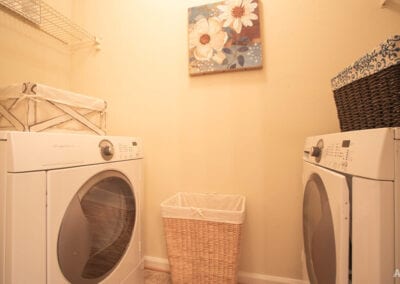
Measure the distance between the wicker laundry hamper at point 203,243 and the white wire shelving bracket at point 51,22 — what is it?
1.29 meters

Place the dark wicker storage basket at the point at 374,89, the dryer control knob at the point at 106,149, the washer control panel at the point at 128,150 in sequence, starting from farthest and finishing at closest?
the washer control panel at the point at 128,150
the dryer control knob at the point at 106,149
the dark wicker storage basket at the point at 374,89

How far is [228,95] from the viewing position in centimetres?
122

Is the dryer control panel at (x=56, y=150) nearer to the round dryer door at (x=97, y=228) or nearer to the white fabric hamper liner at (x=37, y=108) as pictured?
the round dryer door at (x=97, y=228)

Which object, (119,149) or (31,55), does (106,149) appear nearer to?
(119,149)

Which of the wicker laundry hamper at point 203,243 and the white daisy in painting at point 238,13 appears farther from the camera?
the white daisy in painting at point 238,13

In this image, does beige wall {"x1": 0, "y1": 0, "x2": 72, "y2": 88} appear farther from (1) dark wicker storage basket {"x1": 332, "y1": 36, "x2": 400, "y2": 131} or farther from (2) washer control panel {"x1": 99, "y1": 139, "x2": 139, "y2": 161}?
(1) dark wicker storage basket {"x1": 332, "y1": 36, "x2": 400, "y2": 131}

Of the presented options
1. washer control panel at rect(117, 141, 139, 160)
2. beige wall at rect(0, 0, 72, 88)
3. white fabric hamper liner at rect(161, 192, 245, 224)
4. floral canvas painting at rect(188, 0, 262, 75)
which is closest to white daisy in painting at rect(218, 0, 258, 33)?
floral canvas painting at rect(188, 0, 262, 75)

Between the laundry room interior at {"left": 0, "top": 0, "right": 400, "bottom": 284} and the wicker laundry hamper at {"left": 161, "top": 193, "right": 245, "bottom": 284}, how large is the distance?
0.21 metres

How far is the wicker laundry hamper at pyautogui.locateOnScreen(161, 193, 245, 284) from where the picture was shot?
3.21ft

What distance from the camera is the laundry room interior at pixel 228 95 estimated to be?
108 cm

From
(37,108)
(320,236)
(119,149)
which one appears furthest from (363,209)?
(37,108)

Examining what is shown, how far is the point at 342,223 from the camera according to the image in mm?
472

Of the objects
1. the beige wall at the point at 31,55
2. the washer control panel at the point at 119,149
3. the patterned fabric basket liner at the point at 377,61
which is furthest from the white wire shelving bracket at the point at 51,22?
the patterned fabric basket liner at the point at 377,61

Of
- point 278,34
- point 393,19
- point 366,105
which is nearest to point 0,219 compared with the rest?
point 366,105
